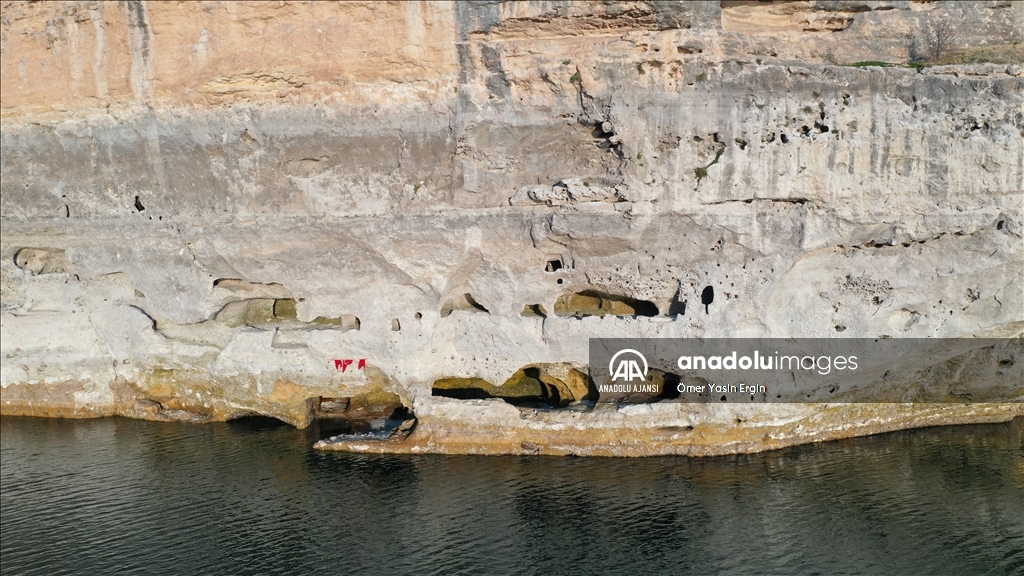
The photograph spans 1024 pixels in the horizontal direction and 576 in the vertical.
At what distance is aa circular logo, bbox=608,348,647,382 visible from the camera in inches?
474

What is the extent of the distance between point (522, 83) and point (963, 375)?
7.52m

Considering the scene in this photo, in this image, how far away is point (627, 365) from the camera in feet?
39.7

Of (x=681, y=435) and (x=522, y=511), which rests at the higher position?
(x=681, y=435)

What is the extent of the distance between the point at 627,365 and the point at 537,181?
281cm

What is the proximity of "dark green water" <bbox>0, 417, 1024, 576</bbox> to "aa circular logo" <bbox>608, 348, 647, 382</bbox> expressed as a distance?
119 centimetres

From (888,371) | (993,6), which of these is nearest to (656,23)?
(993,6)

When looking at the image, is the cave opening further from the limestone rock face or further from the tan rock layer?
the tan rock layer

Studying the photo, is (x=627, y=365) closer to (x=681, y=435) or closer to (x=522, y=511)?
(x=681, y=435)

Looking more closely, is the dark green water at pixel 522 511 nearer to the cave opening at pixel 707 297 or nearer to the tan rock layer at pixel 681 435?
the tan rock layer at pixel 681 435

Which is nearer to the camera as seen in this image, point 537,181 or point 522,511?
point 522,511

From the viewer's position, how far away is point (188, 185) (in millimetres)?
13008

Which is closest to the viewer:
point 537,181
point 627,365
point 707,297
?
point 707,297

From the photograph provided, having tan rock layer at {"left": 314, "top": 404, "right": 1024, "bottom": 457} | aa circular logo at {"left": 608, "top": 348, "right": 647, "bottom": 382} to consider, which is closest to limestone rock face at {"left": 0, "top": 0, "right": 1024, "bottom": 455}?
tan rock layer at {"left": 314, "top": 404, "right": 1024, "bottom": 457}

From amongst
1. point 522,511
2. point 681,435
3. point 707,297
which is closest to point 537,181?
point 707,297
